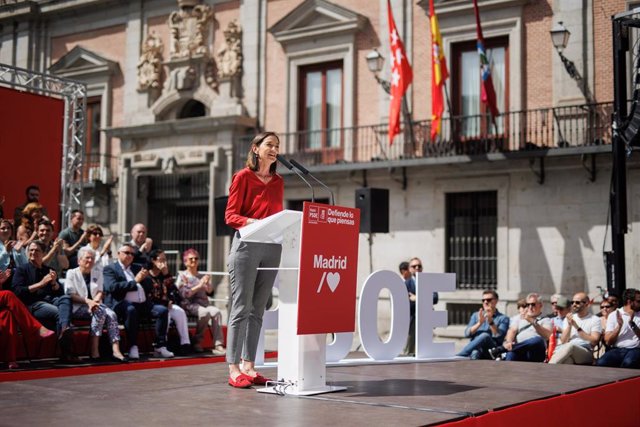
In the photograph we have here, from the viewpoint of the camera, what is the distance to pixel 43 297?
870 cm

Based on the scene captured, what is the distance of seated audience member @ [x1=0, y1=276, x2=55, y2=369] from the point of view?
25.5 feet

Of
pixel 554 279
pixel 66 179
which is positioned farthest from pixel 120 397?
pixel 554 279

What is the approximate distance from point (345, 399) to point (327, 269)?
92 cm

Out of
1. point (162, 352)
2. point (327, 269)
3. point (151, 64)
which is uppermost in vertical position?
point (151, 64)

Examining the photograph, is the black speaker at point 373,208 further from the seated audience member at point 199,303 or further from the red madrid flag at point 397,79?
the red madrid flag at point 397,79

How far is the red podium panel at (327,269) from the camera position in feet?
18.5

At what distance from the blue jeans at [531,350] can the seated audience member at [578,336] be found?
0.55 feet

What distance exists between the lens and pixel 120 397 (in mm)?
5508

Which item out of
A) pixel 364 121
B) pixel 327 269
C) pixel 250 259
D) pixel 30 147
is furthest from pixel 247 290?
pixel 364 121

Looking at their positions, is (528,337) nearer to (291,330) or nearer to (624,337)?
(624,337)

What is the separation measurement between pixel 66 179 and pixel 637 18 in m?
10.3

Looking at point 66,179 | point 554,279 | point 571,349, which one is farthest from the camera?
point 554,279

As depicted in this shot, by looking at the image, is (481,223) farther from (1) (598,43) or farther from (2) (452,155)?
(1) (598,43)

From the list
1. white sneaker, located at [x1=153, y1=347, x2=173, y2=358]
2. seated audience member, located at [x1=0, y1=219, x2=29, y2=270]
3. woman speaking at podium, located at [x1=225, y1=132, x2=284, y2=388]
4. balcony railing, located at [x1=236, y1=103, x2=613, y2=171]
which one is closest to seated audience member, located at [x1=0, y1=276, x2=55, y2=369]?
seated audience member, located at [x1=0, y1=219, x2=29, y2=270]
